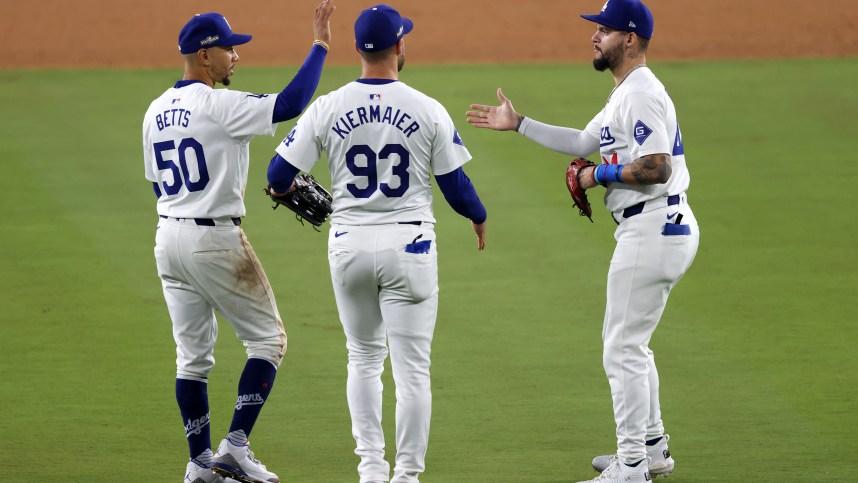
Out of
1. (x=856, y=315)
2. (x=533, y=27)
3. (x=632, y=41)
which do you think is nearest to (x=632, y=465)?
(x=632, y=41)

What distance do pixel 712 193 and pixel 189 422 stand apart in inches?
Result: 249

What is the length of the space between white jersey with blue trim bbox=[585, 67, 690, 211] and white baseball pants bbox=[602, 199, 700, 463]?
0.32ft

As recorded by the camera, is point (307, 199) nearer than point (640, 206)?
No

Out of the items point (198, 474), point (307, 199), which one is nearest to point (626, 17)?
point (307, 199)

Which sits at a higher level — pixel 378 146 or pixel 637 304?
pixel 378 146

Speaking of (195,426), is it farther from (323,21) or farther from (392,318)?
(323,21)

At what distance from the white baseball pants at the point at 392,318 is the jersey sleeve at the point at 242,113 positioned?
21.7 inches

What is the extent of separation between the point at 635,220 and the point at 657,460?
108 centimetres

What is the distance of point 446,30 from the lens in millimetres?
16203

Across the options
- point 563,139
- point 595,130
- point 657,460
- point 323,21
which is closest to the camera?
point 323,21

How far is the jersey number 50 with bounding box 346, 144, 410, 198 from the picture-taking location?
493 cm

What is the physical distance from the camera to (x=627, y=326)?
5246mm

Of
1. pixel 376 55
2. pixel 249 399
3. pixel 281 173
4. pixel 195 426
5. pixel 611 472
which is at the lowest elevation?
pixel 611 472

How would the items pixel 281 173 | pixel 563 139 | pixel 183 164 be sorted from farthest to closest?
pixel 563 139, pixel 183 164, pixel 281 173
